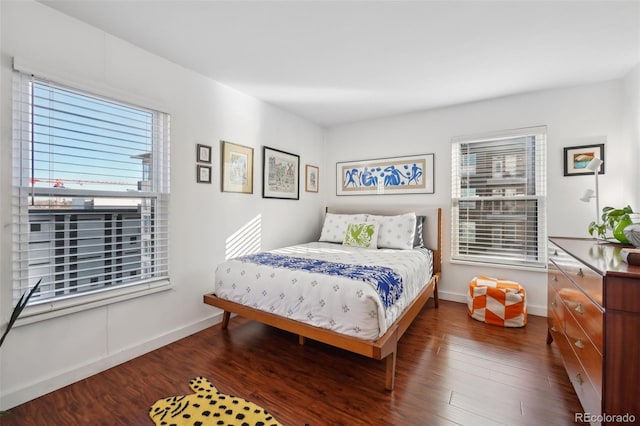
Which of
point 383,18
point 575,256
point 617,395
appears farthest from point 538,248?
point 383,18

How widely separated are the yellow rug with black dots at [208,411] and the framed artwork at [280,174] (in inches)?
87.0

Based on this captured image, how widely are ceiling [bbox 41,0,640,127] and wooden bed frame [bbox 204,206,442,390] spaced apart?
172cm

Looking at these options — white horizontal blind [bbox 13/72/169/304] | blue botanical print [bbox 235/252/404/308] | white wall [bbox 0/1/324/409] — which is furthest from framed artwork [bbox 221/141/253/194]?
blue botanical print [bbox 235/252/404/308]

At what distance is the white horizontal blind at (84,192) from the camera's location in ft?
5.74

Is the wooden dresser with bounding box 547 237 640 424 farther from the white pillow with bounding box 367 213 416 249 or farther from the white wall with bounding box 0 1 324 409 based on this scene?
the white wall with bounding box 0 1 324 409

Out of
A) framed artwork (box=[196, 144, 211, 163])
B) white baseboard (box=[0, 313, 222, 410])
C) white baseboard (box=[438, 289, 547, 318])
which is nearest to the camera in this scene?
white baseboard (box=[0, 313, 222, 410])

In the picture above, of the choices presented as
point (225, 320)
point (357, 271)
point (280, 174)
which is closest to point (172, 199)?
point (225, 320)

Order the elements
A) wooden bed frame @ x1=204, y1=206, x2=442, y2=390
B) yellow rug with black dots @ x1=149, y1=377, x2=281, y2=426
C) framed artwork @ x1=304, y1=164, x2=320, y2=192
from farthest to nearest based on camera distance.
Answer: framed artwork @ x1=304, y1=164, x2=320, y2=192 → wooden bed frame @ x1=204, y1=206, x2=442, y2=390 → yellow rug with black dots @ x1=149, y1=377, x2=281, y2=426

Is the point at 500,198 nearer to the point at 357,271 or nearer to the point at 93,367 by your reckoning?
the point at 357,271

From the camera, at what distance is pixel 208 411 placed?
162 centimetres

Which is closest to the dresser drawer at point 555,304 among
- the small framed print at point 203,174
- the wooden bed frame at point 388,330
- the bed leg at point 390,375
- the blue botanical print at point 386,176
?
the wooden bed frame at point 388,330

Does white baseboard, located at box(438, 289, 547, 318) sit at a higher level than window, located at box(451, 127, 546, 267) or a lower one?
lower

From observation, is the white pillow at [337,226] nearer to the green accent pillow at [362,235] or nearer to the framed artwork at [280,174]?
the green accent pillow at [362,235]

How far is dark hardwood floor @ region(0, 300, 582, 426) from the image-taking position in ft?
5.24
